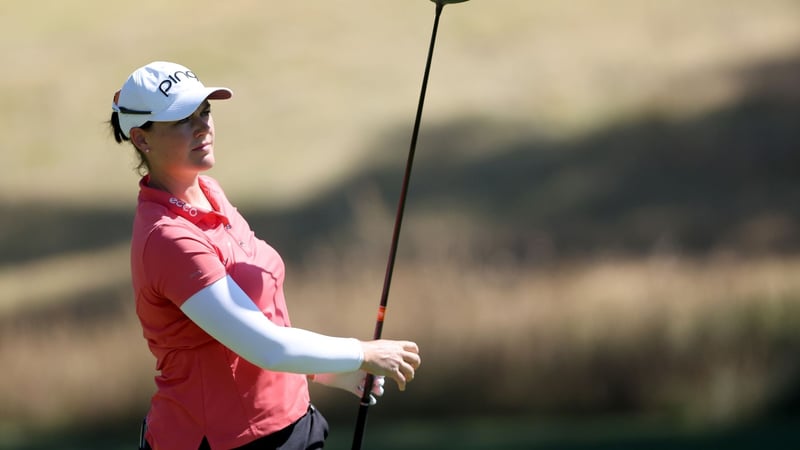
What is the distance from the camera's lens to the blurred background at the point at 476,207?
4891 mm

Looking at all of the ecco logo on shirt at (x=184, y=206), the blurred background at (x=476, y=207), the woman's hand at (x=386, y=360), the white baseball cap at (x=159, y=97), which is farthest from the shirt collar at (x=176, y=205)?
the blurred background at (x=476, y=207)

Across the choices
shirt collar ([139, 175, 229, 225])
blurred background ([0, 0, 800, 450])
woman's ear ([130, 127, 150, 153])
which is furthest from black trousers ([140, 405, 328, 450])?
blurred background ([0, 0, 800, 450])

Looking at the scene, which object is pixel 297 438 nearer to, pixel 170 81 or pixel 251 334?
pixel 251 334

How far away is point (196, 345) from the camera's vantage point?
83.4 inches

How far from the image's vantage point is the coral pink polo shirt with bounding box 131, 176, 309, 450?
2064 millimetres

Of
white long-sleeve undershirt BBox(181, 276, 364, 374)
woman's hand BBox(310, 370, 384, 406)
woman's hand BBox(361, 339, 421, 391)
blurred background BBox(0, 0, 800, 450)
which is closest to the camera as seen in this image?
white long-sleeve undershirt BBox(181, 276, 364, 374)

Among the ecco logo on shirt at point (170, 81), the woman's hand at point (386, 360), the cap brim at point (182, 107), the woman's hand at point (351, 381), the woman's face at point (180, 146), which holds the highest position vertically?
the ecco logo on shirt at point (170, 81)

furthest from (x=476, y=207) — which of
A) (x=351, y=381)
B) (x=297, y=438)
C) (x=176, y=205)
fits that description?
(x=176, y=205)

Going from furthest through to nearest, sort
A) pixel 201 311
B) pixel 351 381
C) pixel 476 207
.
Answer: pixel 476 207, pixel 351 381, pixel 201 311

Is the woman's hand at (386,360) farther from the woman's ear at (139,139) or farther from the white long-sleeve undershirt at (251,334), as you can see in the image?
the woman's ear at (139,139)

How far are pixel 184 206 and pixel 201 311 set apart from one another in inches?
8.0

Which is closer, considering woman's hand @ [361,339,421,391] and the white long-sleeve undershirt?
the white long-sleeve undershirt

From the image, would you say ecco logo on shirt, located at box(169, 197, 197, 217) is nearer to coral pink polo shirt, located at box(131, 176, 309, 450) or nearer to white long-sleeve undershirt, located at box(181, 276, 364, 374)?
coral pink polo shirt, located at box(131, 176, 309, 450)

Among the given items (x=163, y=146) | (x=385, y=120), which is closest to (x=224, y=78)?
(x=385, y=120)
